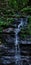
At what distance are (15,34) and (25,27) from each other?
1.02ft

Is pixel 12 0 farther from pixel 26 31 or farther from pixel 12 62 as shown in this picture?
pixel 12 62

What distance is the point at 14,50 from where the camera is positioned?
284 cm

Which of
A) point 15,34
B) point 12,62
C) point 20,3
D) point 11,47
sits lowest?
point 12,62

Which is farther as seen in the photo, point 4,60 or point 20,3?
point 20,3

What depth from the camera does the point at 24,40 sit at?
2.88m

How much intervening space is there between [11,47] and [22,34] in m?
0.35

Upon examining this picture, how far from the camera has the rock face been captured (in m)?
2.83

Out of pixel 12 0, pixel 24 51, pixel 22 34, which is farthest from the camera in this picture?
pixel 12 0

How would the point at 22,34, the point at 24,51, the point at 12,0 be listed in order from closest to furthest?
the point at 24,51
the point at 22,34
the point at 12,0

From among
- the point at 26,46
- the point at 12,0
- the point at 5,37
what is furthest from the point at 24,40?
the point at 12,0

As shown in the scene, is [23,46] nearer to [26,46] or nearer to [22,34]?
[26,46]

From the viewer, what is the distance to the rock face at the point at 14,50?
2828 millimetres

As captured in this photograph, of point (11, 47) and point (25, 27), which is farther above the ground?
point (25, 27)

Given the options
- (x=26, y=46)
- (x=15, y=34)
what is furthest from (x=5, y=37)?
(x=26, y=46)
